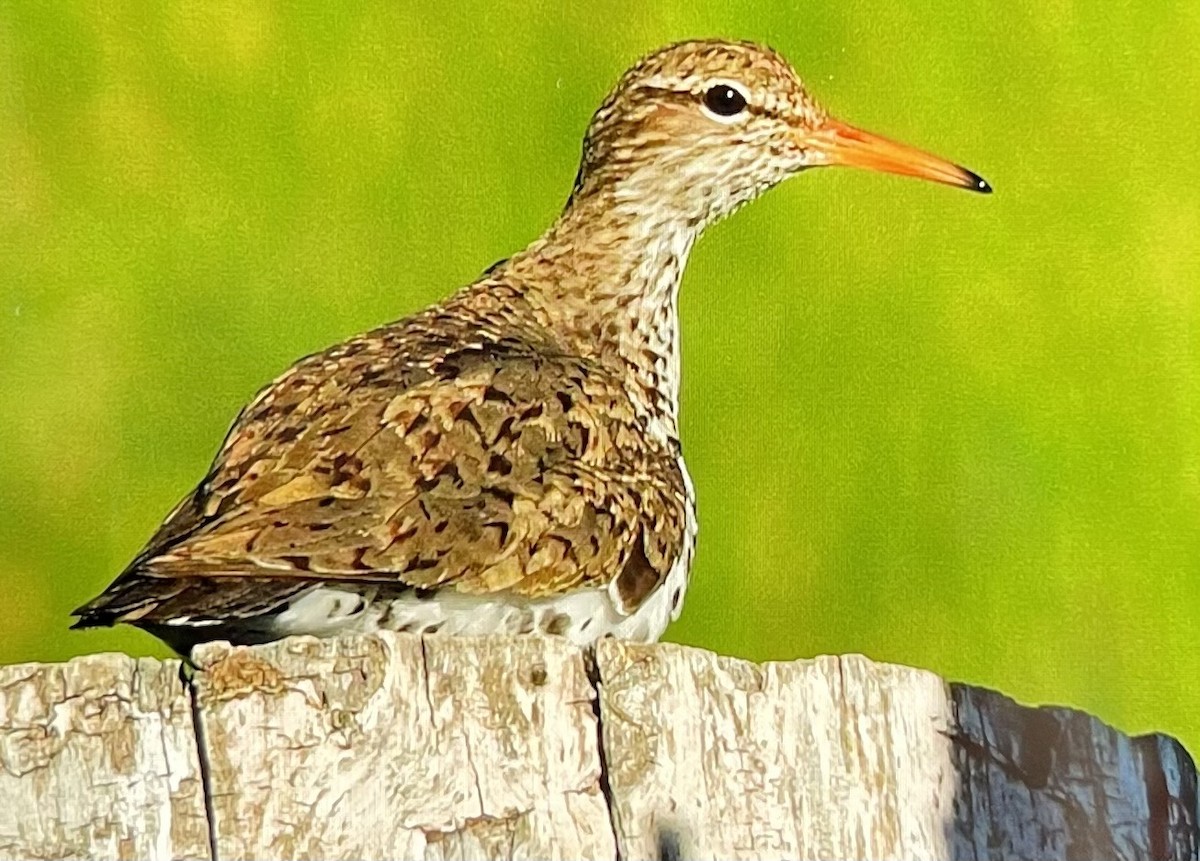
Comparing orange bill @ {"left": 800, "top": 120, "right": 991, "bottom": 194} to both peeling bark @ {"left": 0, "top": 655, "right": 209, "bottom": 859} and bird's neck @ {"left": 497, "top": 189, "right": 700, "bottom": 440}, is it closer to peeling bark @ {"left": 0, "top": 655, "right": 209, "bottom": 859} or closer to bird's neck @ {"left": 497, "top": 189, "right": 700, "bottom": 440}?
bird's neck @ {"left": 497, "top": 189, "right": 700, "bottom": 440}

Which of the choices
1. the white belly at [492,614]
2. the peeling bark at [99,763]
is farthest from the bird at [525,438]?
the peeling bark at [99,763]

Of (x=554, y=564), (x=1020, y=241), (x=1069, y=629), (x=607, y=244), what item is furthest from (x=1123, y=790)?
(x=607, y=244)

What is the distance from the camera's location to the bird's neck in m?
2.87

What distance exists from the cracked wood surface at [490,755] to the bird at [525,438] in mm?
310

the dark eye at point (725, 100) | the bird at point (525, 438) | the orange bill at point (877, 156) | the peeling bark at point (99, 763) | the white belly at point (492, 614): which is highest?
the dark eye at point (725, 100)

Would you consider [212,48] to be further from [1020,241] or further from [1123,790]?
[1123,790]

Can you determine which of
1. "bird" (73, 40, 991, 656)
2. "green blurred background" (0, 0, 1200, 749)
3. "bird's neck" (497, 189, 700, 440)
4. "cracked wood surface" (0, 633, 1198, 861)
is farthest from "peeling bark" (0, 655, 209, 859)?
"bird's neck" (497, 189, 700, 440)

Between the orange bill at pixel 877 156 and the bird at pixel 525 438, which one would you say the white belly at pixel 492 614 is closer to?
the bird at pixel 525 438

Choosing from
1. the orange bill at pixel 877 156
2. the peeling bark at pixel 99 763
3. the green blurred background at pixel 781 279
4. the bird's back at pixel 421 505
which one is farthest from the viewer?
the orange bill at pixel 877 156

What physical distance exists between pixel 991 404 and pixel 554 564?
39.3 inches

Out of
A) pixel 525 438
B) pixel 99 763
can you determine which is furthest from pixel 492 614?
pixel 99 763

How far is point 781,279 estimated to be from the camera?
2.96 metres

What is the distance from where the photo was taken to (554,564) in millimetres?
2303

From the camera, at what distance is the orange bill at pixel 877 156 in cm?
286
